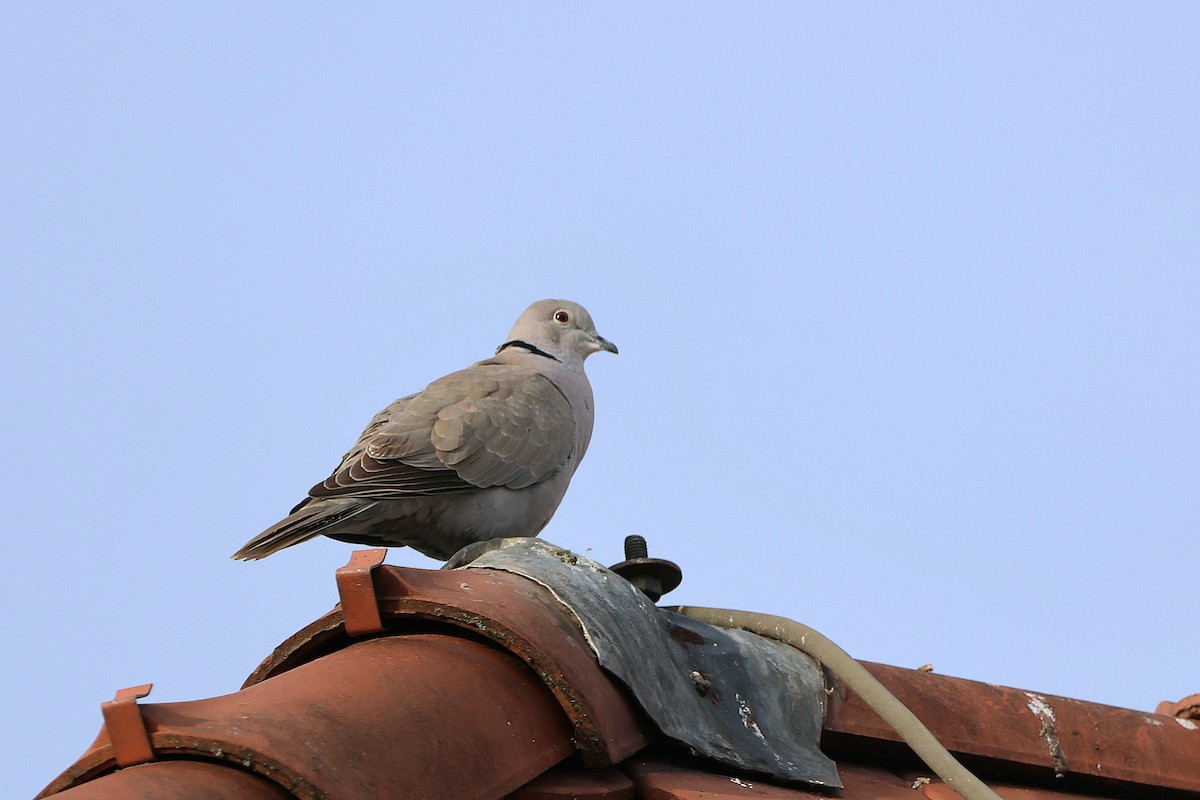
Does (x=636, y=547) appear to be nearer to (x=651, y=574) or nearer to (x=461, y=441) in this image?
(x=651, y=574)

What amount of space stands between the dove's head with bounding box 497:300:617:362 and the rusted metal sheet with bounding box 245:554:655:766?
3411 millimetres

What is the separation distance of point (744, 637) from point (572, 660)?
72 centimetres

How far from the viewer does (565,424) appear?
15.7ft

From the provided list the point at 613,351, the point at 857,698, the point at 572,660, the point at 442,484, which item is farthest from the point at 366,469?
the point at 572,660

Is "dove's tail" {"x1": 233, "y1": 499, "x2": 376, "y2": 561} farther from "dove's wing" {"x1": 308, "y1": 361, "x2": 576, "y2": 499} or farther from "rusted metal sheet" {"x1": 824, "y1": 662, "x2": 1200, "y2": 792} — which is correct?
"rusted metal sheet" {"x1": 824, "y1": 662, "x2": 1200, "y2": 792}

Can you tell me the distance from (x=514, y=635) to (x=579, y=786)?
9.2 inches

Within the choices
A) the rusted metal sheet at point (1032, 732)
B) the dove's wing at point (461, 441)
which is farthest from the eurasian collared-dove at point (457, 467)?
the rusted metal sheet at point (1032, 732)

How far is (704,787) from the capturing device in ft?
6.95

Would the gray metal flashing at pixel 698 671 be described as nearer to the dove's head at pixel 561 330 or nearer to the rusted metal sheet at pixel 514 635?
the rusted metal sheet at pixel 514 635

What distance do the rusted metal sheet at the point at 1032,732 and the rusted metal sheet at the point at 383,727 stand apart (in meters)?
0.86

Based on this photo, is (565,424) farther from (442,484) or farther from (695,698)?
(695,698)

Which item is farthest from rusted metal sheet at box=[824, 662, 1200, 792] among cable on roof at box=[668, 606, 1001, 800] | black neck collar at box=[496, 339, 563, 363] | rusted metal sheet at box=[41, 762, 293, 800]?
black neck collar at box=[496, 339, 563, 363]

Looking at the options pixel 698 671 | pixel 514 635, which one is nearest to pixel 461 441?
pixel 698 671

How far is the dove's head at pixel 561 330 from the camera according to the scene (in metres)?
5.66
